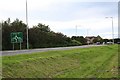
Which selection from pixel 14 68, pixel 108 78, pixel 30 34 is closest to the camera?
pixel 14 68

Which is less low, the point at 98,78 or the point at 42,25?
the point at 42,25

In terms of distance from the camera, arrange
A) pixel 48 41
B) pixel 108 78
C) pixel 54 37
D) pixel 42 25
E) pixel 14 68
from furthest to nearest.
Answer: pixel 42 25 < pixel 54 37 < pixel 48 41 < pixel 108 78 < pixel 14 68

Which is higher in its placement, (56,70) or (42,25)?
(42,25)

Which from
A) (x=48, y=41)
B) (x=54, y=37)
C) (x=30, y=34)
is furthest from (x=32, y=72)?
(x=54, y=37)

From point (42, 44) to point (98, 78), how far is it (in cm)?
6888

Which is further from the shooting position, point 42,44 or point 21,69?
point 42,44

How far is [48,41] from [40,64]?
77.0 meters

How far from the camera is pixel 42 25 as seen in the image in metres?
122

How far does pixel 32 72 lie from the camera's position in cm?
2106

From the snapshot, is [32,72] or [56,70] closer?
[32,72]

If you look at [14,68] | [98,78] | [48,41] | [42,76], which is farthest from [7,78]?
[48,41]

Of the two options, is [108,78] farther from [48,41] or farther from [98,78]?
[48,41]

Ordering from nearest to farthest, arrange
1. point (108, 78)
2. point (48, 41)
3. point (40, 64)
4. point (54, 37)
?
point (108, 78) → point (40, 64) → point (48, 41) → point (54, 37)

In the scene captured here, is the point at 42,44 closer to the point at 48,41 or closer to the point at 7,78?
the point at 48,41
